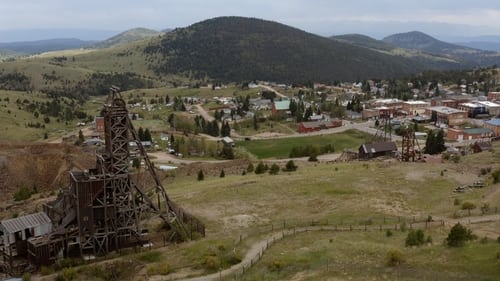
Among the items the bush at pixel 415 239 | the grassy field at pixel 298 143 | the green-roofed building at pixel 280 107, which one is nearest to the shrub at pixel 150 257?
the bush at pixel 415 239

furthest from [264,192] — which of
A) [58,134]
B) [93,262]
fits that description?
[58,134]

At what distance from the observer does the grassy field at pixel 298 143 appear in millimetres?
114125

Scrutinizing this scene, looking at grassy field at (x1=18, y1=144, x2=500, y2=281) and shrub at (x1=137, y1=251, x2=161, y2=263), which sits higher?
grassy field at (x1=18, y1=144, x2=500, y2=281)

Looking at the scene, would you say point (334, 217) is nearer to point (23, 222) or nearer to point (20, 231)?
point (23, 222)

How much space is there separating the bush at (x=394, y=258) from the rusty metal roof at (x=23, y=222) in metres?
26.0

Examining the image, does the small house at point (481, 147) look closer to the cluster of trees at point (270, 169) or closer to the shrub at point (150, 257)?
the cluster of trees at point (270, 169)

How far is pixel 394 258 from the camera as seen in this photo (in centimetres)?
3138

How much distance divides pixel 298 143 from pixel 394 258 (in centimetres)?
9260

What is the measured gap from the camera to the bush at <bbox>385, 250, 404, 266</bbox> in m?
31.4

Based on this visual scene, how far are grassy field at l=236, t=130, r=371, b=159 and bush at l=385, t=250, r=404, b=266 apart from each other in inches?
3044

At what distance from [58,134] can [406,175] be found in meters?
95.6

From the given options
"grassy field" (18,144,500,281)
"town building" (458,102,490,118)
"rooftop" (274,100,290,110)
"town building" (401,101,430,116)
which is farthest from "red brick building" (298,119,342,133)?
"grassy field" (18,144,500,281)

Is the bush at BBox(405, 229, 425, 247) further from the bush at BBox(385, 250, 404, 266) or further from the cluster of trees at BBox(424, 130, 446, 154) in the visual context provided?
the cluster of trees at BBox(424, 130, 446, 154)

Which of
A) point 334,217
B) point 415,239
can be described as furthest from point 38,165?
point 415,239
